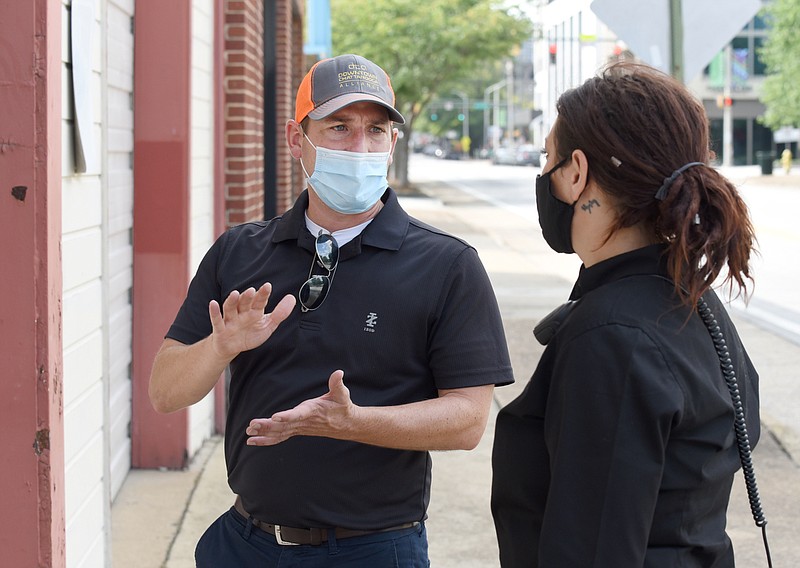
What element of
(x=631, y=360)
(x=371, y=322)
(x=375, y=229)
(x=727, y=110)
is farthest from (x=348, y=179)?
(x=727, y=110)

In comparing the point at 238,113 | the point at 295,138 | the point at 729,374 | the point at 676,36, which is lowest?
the point at 729,374

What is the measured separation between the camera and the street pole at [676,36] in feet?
22.0

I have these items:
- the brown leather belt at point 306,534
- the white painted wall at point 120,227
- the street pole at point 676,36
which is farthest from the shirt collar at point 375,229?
the street pole at point 676,36

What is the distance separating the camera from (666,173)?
213cm

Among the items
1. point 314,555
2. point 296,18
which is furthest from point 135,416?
point 296,18

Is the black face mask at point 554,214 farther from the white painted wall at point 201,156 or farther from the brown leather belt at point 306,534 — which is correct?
the white painted wall at point 201,156

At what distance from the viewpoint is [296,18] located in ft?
53.7

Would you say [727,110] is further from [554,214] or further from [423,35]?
[554,214]

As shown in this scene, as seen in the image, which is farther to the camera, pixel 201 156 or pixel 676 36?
pixel 676 36

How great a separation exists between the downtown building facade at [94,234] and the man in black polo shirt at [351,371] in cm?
48

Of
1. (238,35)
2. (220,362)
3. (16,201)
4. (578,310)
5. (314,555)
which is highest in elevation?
(238,35)

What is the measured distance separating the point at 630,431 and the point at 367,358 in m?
0.78

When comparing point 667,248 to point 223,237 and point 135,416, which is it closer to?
point 223,237

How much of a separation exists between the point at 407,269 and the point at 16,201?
104cm
